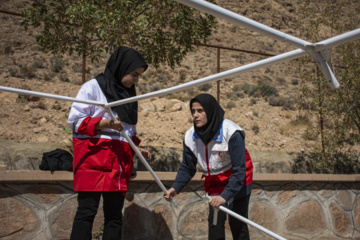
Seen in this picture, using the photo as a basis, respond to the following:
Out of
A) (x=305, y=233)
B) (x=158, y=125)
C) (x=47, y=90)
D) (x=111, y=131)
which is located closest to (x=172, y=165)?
(x=305, y=233)

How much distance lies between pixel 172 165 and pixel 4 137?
512cm

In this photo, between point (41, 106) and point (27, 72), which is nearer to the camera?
point (41, 106)

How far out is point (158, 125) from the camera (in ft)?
36.4

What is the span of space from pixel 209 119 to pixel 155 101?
33.4 ft

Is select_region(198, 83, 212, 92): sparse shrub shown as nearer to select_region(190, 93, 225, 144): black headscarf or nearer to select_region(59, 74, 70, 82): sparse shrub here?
select_region(59, 74, 70, 82): sparse shrub

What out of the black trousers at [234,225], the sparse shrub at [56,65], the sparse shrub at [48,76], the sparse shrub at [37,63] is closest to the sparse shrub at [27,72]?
the sparse shrub at [48,76]

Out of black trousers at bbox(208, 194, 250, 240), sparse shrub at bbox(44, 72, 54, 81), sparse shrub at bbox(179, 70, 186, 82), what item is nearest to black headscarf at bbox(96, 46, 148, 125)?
black trousers at bbox(208, 194, 250, 240)

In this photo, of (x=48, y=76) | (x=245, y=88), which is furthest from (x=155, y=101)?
(x=245, y=88)

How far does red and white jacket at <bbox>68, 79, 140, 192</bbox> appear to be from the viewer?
8.46 feet

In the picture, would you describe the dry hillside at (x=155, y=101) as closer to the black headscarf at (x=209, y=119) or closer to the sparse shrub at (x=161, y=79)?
the sparse shrub at (x=161, y=79)

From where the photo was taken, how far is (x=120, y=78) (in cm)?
282

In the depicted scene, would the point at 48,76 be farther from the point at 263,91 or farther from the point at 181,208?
the point at 181,208

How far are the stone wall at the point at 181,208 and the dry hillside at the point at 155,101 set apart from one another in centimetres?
116

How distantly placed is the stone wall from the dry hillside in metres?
1.16
